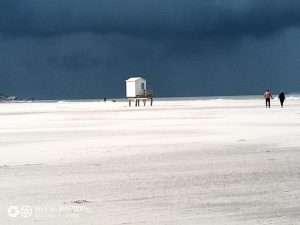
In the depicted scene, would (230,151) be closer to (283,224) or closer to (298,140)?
(298,140)

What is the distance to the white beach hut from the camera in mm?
73125

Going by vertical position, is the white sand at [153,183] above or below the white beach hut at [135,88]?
below

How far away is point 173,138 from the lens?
18766mm

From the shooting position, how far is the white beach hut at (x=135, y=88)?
7312 centimetres

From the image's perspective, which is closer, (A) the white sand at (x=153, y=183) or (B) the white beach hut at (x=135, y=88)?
(A) the white sand at (x=153, y=183)

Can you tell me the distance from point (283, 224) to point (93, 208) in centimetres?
270

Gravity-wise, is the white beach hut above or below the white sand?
above

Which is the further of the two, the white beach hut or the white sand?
the white beach hut

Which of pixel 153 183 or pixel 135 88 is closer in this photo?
pixel 153 183

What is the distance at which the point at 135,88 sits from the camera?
72.9m

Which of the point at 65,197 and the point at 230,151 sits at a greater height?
the point at 230,151

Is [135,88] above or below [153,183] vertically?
above

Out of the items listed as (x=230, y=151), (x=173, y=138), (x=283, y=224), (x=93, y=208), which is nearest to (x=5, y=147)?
(x=173, y=138)

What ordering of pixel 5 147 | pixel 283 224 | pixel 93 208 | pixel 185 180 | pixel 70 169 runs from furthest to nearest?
pixel 5 147 → pixel 70 169 → pixel 185 180 → pixel 93 208 → pixel 283 224
